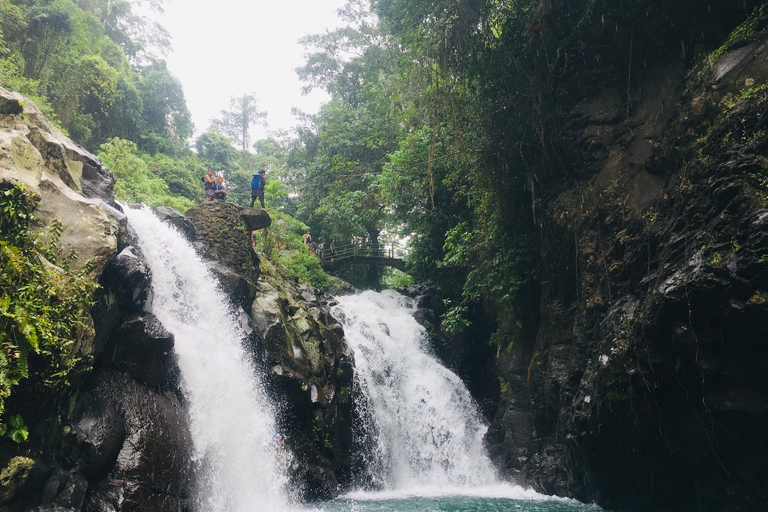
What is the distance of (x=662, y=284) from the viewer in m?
5.06

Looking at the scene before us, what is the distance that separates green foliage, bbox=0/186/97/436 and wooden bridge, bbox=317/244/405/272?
14.8 meters

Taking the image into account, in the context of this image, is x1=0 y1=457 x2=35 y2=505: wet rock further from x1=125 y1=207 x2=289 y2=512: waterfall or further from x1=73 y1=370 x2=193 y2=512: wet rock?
x1=125 y1=207 x2=289 y2=512: waterfall

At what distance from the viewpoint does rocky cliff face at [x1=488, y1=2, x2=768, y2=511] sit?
4.50 m

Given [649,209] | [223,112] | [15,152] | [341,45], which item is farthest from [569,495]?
[223,112]

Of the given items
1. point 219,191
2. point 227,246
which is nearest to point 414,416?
point 227,246

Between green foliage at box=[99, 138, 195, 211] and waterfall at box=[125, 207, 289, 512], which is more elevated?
green foliage at box=[99, 138, 195, 211]

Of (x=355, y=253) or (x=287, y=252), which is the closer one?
(x=287, y=252)

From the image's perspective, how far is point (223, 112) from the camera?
40.2 metres

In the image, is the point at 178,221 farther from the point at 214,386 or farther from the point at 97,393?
the point at 97,393

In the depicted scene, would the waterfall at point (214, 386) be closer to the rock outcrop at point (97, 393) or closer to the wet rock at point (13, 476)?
the rock outcrop at point (97, 393)

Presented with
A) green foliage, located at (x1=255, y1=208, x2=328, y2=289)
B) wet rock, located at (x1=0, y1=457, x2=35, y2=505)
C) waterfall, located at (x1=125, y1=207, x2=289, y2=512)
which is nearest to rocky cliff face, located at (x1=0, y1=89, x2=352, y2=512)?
wet rock, located at (x1=0, y1=457, x2=35, y2=505)

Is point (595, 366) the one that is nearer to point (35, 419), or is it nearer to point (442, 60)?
point (442, 60)

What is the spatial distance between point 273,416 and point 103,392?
3.52 m

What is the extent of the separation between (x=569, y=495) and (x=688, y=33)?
8.00m
